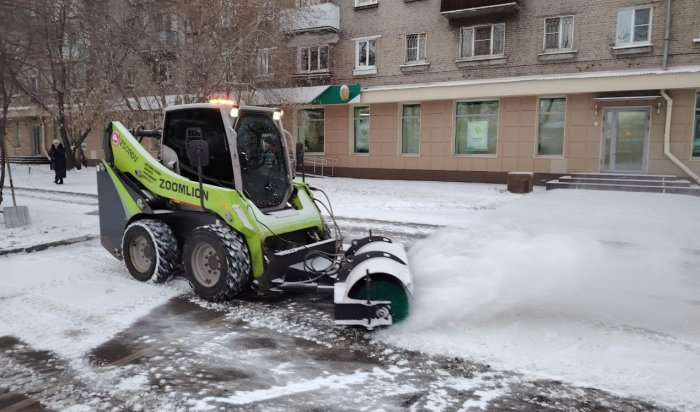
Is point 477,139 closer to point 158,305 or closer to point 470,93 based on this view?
point 470,93

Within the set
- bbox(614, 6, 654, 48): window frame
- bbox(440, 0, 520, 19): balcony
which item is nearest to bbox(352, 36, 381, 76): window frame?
bbox(440, 0, 520, 19): balcony

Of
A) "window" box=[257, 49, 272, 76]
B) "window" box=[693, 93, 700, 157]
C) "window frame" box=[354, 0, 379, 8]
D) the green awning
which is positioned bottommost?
"window" box=[693, 93, 700, 157]

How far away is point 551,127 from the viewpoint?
65.2 feet

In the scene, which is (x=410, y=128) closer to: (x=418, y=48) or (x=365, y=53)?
(x=418, y=48)

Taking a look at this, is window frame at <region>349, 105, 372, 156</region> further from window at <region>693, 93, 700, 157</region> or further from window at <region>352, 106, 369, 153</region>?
window at <region>693, 93, 700, 157</region>

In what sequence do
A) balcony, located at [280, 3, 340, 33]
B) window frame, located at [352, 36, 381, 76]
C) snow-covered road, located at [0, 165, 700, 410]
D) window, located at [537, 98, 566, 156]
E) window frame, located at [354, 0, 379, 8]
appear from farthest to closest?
window frame, located at [352, 36, 381, 76] < window frame, located at [354, 0, 379, 8] < balcony, located at [280, 3, 340, 33] < window, located at [537, 98, 566, 156] < snow-covered road, located at [0, 165, 700, 410]

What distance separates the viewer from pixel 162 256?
6293 mm

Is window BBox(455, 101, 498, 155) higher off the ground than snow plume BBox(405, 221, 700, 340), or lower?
higher

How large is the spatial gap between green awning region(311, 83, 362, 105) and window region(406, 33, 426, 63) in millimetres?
2581

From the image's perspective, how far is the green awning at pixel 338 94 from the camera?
2270 centimetres

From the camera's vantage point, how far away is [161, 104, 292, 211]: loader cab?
6.10m

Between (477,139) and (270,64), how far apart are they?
8.89 metres

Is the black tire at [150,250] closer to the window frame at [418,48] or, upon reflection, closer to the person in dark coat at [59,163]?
the person in dark coat at [59,163]

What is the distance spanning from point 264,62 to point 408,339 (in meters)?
16.6
